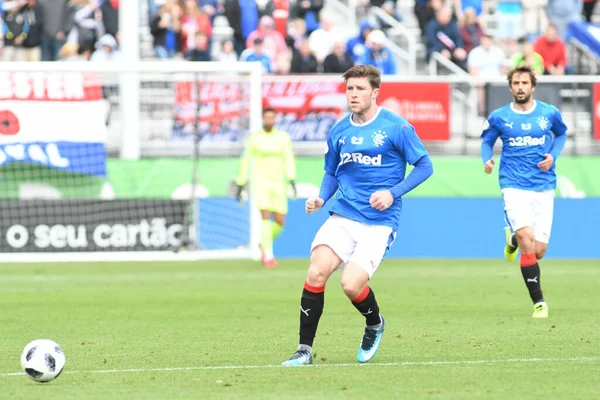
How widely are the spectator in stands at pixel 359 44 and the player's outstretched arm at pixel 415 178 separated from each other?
16542 millimetres

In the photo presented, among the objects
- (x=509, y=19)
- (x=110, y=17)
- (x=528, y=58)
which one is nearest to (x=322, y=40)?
(x=528, y=58)

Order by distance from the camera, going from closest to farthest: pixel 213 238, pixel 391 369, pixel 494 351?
pixel 391 369 → pixel 494 351 → pixel 213 238

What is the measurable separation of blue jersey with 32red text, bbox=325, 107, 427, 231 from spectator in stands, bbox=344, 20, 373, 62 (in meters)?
16.4

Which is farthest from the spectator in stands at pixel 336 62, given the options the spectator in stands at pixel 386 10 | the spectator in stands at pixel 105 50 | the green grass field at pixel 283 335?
the green grass field at pixel 283 335

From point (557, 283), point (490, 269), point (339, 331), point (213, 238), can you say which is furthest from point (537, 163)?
point (213, 238)

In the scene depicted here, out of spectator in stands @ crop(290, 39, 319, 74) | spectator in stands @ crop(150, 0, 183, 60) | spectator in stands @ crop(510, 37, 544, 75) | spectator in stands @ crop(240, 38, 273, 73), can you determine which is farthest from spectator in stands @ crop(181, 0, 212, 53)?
spectator in stands @ crop(510, 37, 544, 75)

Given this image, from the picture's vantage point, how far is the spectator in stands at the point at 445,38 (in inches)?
1061

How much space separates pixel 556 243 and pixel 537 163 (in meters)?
10.2

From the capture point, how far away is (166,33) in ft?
87.4

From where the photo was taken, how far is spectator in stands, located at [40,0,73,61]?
26.3m

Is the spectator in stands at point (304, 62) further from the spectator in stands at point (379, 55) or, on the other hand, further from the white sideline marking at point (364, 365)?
the white sideline marking at point (364, 365)

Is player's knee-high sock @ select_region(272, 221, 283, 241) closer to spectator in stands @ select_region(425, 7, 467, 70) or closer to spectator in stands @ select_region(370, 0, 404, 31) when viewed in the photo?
spectator in stands @ select_region(425, 7, 467, 70)

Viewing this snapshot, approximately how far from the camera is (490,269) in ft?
67.9

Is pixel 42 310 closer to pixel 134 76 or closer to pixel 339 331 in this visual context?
pixel 339 331
